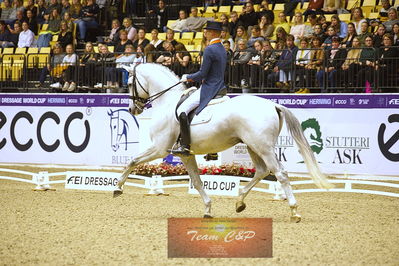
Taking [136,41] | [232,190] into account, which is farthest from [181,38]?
[232,190]

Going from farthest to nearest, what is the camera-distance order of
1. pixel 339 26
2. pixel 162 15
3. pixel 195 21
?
pixel 162 15, pixel 195 21, pixel 339 26

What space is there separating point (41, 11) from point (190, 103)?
15483 millimetres

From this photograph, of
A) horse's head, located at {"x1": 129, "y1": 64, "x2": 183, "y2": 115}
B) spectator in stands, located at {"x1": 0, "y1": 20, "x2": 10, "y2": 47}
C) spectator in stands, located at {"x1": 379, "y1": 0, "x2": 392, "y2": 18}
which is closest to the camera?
horse's head, located at {"x1": 129, "y1": 64, "x2": 183, "y2": 115}

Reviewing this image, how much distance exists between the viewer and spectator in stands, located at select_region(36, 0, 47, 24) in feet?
79.7

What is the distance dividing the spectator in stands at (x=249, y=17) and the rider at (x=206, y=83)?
9433 mm

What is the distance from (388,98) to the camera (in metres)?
15.7

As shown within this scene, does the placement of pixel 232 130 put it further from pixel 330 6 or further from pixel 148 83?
pixel 330 6

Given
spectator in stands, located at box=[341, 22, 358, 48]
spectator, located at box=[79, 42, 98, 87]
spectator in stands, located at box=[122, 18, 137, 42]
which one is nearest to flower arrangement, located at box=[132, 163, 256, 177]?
spectator in stands, located at box=[341, 22, 358, 48]

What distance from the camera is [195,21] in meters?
21.0

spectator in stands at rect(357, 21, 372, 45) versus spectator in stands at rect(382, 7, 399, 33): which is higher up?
spectator in stands at rect(382, 7, 399, 33)

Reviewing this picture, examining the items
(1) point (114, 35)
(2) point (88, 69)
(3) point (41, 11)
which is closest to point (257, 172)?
(2) point (88, 69)

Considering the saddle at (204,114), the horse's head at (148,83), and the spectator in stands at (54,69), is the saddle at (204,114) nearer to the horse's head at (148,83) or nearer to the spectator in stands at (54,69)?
the horse's head at (148,83)

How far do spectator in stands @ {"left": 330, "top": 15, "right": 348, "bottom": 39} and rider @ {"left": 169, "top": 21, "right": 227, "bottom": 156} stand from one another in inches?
303

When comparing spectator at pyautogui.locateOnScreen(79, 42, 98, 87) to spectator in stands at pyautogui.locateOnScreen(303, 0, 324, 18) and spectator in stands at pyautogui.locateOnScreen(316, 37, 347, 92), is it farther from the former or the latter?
spectator in stands at pyautogui.locateOnScreen(316, 37, 347, 92)
